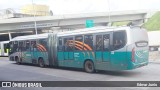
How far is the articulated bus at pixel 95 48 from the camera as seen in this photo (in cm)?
1325

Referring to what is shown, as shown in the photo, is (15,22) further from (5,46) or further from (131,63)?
(131,63)

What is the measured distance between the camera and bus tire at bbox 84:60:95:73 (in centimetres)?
1521

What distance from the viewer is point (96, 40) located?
15.0m

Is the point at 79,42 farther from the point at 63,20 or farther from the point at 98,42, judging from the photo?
the point at 63,20

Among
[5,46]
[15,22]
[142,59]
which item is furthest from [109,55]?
[15,22]

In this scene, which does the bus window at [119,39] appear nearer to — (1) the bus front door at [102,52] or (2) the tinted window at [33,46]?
(1) the bus front door at [102,52]

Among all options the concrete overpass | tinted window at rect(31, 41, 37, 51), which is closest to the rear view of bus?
tinted window at rect(31, 41, 37, 51)

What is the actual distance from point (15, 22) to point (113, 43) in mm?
43592

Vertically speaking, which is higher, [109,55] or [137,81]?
[109,55]

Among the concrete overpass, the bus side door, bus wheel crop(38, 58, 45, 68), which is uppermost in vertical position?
the concrete overpass

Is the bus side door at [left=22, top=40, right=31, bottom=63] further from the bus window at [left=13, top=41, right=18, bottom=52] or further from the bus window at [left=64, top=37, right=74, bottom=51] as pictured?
the bus window at [left=64, top=37, right=74, bottom=51]

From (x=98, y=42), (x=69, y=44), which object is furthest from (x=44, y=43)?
(x=98, y=42)

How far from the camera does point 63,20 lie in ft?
187

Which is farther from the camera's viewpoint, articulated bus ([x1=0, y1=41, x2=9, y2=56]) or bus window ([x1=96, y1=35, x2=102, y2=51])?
articulated bus ([x1=0, y1=41, x2=9, y2=56])
